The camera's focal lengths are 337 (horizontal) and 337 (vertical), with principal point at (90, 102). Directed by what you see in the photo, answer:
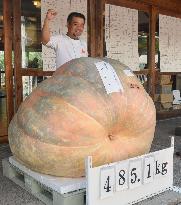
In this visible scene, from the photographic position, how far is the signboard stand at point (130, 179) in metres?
2.29

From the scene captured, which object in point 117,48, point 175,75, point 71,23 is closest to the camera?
point 71,23

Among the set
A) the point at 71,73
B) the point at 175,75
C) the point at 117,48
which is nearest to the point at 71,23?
the point at 71,73

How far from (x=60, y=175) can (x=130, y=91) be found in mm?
853

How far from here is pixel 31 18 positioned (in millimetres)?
5059

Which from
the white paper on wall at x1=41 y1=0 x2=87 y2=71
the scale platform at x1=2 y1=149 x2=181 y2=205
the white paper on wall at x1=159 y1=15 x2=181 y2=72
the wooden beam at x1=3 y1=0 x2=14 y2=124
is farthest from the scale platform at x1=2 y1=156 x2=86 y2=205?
the white paper on wall at x1=159 y1=15 x2=181 y2=72

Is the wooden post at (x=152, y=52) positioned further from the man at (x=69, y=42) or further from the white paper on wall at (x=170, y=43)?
the man at (x=69, y=42)

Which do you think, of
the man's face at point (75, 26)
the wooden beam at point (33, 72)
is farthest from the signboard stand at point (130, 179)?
the wooden beam at point (33, 72)

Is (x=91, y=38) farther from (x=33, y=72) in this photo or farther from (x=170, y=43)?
(x=170, y=43)

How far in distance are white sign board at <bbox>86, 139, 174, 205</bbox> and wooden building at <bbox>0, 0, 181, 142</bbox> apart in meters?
2.74

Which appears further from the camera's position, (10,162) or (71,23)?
(71,23)

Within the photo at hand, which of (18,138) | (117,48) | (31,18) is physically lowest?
(18,138)

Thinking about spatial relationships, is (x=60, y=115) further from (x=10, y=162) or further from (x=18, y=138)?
(x=10, y=162)

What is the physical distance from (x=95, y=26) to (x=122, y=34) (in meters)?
0.76

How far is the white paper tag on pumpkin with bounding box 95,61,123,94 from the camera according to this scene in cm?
260
